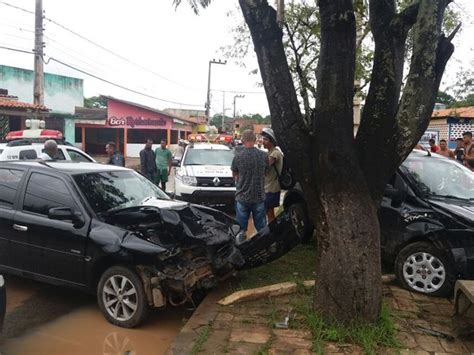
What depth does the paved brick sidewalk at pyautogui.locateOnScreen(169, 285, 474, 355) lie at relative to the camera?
3812mm

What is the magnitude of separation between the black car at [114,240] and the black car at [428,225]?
94 centimetres

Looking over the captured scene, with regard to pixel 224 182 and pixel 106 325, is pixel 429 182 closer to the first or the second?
pixel 106 325

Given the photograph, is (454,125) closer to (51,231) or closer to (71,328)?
(51,231)

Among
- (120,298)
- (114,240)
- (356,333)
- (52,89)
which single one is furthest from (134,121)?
(356,333)

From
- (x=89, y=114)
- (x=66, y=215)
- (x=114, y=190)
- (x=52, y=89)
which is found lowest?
(x=66, y=215)

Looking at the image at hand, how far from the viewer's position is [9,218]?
524 cm

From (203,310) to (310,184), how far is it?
5.42 feet

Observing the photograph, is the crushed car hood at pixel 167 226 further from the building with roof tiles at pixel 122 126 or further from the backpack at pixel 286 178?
the building with roof tiles at pixel 122 126

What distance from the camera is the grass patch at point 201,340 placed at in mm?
3769

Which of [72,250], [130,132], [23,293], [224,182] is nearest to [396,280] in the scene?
[72,250]

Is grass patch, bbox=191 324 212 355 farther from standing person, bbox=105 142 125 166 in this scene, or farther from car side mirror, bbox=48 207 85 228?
standing person, bbox=105 142 125 166

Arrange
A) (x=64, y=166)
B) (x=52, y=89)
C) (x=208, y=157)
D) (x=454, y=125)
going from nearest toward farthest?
(x=64, y=166) → (x=208, y=157) → (x=454, y=125) → (x=52, y=89)

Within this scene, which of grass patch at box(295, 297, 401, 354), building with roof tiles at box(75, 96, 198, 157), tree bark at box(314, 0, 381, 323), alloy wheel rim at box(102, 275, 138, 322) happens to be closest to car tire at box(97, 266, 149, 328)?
alloy wheel rim at box(102, 275, 138, 322)

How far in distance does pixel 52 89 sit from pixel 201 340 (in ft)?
83.5
